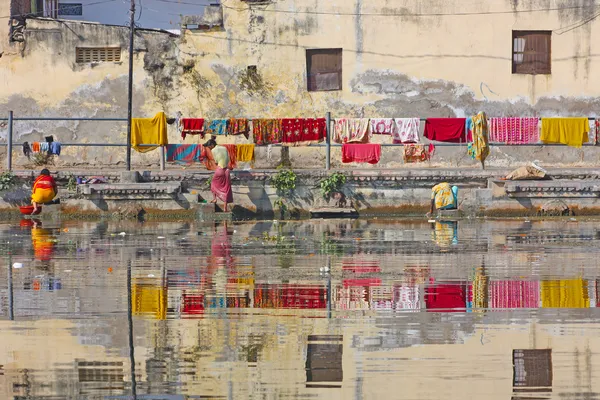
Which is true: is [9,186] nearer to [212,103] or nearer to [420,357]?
[212,103]

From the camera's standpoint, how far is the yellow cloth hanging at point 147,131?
25.6 meters

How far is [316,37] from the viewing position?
102 ft

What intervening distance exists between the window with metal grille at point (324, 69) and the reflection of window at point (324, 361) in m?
22.2

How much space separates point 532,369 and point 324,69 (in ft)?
77.2

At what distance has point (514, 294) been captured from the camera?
11.7 meters

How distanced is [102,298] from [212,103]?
2003 cm

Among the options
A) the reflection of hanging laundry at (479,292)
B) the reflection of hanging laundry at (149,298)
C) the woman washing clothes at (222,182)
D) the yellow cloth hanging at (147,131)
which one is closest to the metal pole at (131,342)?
the reflection of hanging laundry at (149,298)

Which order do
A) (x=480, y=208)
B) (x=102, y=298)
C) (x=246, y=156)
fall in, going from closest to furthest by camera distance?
(x=102, y=298), (x=480, y=208), (x=246, y=156)

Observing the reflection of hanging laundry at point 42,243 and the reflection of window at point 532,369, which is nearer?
the reflection of window at point 532,369

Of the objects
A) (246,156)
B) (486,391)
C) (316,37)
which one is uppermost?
(316,37)

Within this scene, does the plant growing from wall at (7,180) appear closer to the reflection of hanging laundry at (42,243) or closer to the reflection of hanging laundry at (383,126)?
the reflection of hanging laundry at (42,243)

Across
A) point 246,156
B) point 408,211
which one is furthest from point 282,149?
point 408,211

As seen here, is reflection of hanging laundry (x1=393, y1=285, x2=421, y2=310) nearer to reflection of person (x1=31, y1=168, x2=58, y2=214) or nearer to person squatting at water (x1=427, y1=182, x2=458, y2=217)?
person squatting at water (x1=427, y1=182, x2=458, y2=217)

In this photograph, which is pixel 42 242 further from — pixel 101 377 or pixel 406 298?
pixel 101 377
